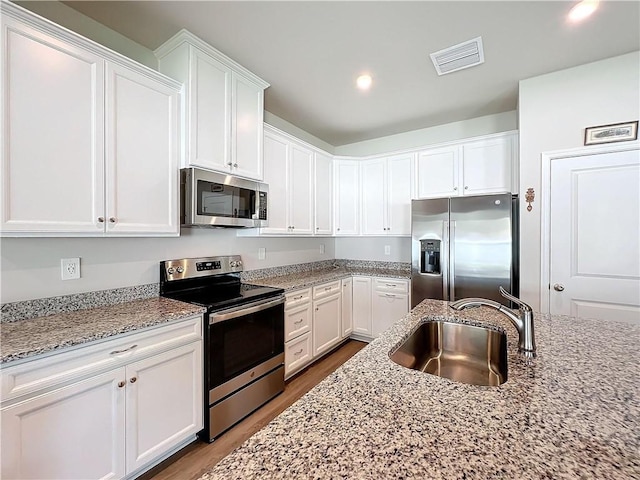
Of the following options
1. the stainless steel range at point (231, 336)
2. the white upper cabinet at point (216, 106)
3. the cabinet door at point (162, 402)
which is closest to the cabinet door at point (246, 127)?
the white upper cabinet at point (216, 106)

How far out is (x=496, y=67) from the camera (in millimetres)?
2322

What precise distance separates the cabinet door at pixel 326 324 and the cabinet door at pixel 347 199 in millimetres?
949

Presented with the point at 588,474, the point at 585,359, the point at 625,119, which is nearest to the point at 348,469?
the point at 588,474

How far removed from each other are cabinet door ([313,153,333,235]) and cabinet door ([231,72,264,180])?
1.01m

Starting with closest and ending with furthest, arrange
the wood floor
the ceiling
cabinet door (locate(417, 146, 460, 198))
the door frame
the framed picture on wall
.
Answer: the wood floor < the ceiling < the framed picture on wall < the door frame < cabinet door (locate(417, 146, 460, 198))

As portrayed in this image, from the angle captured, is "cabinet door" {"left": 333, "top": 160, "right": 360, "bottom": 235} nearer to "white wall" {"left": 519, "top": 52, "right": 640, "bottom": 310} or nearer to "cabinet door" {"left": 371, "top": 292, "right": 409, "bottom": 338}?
"cabinet door" {"left": 371, "top": 292, "right": 409, "bottom": 338}

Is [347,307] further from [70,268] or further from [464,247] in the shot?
[70,268]

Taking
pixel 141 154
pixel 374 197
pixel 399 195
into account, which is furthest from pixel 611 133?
pixel 141 154

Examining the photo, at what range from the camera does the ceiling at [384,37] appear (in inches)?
68.6

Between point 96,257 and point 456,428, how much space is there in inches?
82.4

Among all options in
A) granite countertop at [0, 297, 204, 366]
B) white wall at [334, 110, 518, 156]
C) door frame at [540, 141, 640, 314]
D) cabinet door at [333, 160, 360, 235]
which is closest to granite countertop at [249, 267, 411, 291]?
cabinet door at [333, 160, 360, 235]

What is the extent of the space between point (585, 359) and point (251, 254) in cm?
254

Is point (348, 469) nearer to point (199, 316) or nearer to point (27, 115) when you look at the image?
point (199, 316)

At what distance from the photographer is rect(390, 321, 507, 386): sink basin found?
4.23 ft
